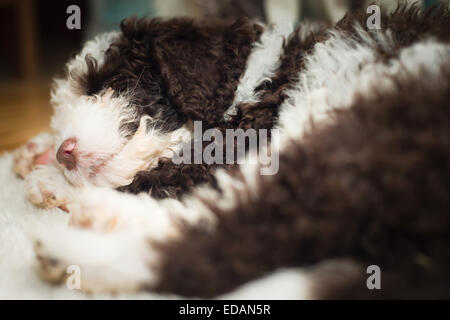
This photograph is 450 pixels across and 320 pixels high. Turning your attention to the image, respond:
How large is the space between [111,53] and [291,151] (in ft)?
3.29

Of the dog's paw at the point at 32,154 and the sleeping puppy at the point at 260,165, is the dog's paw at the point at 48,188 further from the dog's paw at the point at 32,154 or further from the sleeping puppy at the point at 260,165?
the dog's paw at the point at 32,154

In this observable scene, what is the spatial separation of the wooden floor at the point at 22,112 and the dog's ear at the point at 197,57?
1.55 m

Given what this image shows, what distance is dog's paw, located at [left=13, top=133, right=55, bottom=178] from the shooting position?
2078 mm

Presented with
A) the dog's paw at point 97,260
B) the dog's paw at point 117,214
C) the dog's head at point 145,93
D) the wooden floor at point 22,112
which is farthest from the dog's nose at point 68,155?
the wooden floor at point 22,112

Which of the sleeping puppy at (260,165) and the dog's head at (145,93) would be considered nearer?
the sleeping puppy at (260,165)

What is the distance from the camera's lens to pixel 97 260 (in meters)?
1.08

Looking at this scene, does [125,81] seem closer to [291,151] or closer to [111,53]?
[111,53]

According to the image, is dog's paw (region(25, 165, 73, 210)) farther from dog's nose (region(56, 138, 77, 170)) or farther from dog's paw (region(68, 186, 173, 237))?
dog's paw (region(68, 186, 173, 237))

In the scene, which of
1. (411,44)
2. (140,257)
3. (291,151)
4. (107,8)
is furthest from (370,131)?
(107,8)

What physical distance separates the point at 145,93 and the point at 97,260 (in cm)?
82

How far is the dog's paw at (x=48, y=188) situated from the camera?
173 cm

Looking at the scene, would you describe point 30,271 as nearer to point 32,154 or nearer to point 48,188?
point 48,188

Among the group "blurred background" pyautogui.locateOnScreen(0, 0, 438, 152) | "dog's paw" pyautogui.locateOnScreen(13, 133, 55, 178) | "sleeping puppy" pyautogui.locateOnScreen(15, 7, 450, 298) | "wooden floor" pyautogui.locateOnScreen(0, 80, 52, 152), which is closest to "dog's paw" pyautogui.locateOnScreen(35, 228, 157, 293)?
"sleeping puppy" pyautogui.locateOnScreen(15, 7, 450, 298)

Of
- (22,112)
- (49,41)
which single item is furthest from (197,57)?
(49,41)
